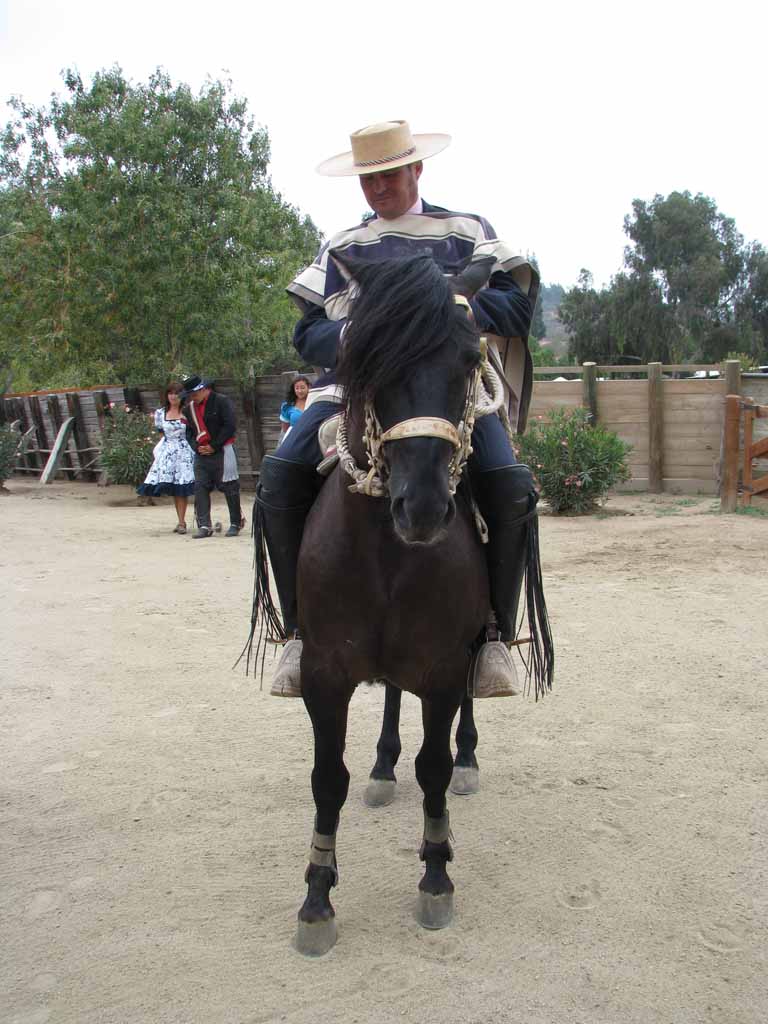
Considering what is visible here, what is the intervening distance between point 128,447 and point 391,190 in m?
15.1

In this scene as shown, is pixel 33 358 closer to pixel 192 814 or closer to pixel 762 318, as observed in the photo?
pixel 192 814

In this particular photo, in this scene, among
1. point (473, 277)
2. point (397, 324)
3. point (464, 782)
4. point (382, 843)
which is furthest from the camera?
point (464, 782)

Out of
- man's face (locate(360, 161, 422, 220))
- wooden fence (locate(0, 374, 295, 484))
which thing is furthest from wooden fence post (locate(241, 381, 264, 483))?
man's face (locate(360, 161, 422, 220))

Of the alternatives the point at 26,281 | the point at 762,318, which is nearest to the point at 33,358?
the point at 26,281

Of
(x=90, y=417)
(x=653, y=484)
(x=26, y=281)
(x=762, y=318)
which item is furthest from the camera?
(x=762, y=318)

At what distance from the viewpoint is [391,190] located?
348 centimetres

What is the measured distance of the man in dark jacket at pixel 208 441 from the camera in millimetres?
11812

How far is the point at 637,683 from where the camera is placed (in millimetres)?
5578

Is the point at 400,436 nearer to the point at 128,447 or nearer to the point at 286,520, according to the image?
the point at 286,520

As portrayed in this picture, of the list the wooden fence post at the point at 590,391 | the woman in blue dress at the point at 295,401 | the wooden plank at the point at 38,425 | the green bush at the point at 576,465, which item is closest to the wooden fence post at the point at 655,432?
the wooden fence post at the point at 590,391

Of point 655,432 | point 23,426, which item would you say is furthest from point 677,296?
point 655,432

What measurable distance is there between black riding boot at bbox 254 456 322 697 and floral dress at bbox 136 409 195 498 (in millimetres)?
9472

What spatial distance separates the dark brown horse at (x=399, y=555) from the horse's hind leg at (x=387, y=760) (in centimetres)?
86

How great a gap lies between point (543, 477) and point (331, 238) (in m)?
9.30
